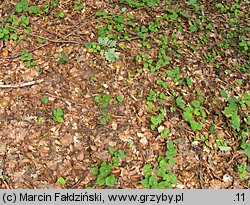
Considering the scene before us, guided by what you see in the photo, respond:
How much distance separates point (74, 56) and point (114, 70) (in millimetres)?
484

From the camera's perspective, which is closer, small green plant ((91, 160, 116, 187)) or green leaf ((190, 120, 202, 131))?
small green plant ((91, 160, 116, 187))

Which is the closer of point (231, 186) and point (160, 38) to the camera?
point (231, 186)

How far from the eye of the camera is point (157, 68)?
3861 mm

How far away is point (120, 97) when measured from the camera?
3.57 m

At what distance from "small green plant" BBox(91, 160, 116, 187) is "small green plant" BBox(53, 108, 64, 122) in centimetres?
62

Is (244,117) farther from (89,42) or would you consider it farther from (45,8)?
(45,8)

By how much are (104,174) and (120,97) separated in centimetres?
88

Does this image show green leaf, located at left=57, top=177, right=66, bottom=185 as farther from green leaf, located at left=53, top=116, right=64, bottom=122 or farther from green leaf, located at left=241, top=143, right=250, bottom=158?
green leaf, located at left=241, top=143, right=250, bottom=158

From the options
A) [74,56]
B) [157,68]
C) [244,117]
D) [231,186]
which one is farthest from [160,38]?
[231,186]

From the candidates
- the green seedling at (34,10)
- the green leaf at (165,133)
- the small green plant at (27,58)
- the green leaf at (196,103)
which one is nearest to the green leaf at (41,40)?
the small green plant at (27,58)

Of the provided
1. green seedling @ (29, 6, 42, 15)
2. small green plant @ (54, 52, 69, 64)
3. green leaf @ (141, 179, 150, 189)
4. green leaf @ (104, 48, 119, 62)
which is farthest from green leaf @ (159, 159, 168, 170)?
green seedling @ (29, 6, 42, 15)

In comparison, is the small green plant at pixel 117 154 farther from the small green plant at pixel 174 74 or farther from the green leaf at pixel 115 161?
the small green plant at pixel 174 74

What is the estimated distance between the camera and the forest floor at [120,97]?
3.18 meters

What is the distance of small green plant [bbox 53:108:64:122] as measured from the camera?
3.34m
